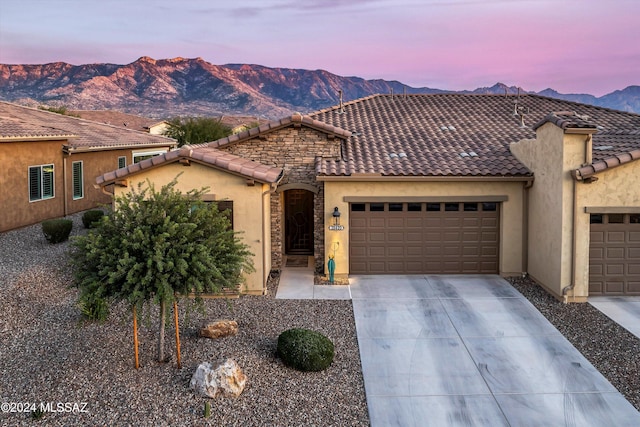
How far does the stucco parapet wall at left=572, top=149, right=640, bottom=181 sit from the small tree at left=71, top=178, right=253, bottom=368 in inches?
335

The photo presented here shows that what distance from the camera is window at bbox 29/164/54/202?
67.2 feet

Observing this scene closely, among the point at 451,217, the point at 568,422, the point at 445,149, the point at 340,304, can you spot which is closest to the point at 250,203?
the point at 340,304

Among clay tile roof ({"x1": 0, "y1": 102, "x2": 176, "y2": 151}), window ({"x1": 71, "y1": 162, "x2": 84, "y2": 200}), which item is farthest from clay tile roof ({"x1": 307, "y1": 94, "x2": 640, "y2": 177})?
window ({"x1": 71, "y1": 162, "x2": 84, "y2": 200})

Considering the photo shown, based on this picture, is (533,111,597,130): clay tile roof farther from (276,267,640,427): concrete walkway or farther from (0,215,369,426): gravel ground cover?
(0,215,369,426): gravel ground cover

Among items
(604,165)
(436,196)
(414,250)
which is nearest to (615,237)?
(604,165)

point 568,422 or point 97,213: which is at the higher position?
point 97,213

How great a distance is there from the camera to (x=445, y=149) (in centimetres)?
1727

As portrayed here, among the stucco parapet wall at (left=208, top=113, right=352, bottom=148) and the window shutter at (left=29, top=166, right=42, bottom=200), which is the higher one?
the stucco parapet wall at (left=208, top=113, right=352, bottom=148)

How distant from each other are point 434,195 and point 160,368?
9.18 metres

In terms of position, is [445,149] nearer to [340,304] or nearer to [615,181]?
[615,181]

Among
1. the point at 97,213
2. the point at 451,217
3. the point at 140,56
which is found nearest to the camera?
the point at 451,217

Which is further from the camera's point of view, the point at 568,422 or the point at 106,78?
the point at 106,78

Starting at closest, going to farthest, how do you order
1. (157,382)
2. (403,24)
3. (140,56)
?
(157,382), (403,24), (140,56)

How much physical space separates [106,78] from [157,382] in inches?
5344
